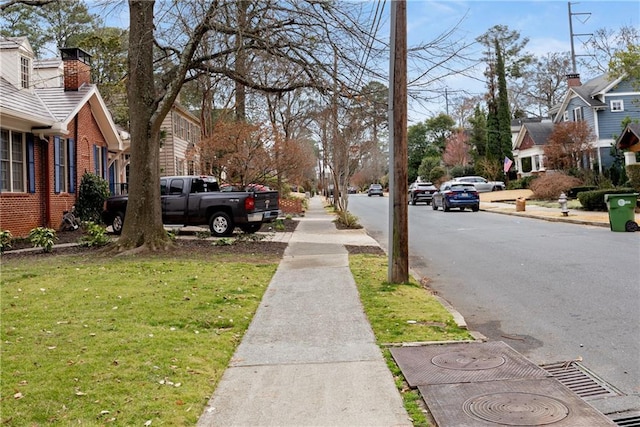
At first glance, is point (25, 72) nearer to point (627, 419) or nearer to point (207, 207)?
point (207, 207)

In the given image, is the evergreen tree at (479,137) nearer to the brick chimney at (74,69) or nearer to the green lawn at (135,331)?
the brick chimney at (74,69)

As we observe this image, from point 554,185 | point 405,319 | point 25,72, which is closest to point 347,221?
point 25,72

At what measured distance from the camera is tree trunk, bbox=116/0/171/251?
1241cm

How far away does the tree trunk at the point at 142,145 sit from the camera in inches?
488

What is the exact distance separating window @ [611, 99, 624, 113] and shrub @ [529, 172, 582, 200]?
963 centimetres

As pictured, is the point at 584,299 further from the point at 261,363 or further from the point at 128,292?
the point at 128,292

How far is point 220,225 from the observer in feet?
54.2

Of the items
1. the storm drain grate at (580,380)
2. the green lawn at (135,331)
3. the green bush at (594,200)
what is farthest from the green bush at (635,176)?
the storm drain grate at (580,380)

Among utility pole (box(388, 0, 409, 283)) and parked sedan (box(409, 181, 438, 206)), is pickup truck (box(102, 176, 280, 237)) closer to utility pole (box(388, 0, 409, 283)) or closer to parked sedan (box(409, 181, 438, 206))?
utility pole (box(388, 0, 409, 283))

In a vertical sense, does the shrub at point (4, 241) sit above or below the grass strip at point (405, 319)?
above

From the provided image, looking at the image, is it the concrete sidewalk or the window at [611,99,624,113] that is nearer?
the concrete sidewalk

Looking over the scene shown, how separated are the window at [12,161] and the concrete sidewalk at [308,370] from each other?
10796 mm

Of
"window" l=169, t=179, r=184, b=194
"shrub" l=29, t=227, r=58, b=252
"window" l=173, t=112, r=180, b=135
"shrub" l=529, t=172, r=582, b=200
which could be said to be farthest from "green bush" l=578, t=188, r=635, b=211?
"window" l=173, t=112, r=180, b=135

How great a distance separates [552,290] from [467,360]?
420cm
